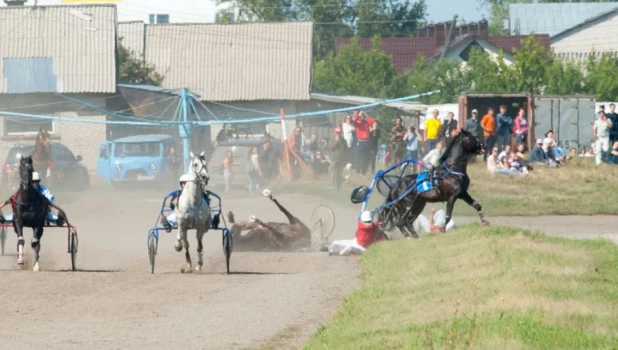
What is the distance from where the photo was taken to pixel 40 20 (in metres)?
50.1

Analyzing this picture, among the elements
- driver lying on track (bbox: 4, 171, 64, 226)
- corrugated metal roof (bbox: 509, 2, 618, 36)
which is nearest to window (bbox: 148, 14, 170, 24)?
corrugated metal roof (bbox: 509, 2, 618, 36)

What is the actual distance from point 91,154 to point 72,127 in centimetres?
164

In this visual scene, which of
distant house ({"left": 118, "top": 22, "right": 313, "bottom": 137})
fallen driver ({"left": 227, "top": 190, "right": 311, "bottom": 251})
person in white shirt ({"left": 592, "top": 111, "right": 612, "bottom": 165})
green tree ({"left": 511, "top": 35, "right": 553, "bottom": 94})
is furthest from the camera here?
green tree ({"left": 511, "top": 35, "right": 553, "bottom": 94})

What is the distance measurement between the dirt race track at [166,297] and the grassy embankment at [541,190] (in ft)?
11.4

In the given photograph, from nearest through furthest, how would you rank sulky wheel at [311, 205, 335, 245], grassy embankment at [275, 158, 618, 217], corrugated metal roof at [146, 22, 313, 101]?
sulky wheel at [311, 205, 335, 245] → grassy embankment at [275, 158, 618, 217] → corrugated metal roof at [146, 22, 313, 101]

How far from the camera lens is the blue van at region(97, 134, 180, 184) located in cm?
3916

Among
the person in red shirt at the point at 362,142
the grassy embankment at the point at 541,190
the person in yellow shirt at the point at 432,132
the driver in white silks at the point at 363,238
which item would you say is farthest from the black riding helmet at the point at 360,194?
the person in red shirt at the point at 362,142

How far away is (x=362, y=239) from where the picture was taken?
2161 cm

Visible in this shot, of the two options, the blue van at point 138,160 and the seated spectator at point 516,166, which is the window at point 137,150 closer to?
the blue van at point 138,160

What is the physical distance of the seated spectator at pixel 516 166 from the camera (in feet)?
109

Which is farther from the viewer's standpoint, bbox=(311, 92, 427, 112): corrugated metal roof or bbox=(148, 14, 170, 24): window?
bbox=(148, 14, 170, 24): window

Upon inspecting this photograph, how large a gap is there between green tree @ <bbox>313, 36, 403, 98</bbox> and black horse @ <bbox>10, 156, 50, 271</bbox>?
48266mm

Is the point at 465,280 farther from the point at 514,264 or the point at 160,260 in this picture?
the point at 160,260

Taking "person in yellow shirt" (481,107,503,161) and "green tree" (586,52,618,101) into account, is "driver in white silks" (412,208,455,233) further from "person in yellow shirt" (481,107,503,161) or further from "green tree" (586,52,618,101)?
"green tree" (586,52,618,101)
